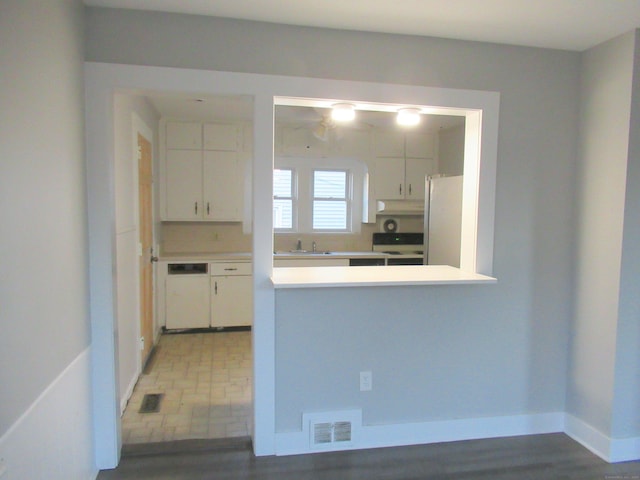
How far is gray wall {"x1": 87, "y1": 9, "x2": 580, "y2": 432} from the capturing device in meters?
2.38

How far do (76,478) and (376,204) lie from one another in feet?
13.6

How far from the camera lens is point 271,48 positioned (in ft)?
7.72

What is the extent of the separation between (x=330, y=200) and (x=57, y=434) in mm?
4237

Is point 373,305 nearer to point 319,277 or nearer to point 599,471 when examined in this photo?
point 319,277

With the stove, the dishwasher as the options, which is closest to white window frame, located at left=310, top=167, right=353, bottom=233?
the stove

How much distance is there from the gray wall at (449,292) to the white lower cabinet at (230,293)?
8.39 feet

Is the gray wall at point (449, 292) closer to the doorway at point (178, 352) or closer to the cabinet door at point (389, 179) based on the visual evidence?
the doorway at point (178, 352)

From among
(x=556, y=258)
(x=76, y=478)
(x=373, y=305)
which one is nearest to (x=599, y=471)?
(x=556, y=258)

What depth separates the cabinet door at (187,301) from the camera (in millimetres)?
4781

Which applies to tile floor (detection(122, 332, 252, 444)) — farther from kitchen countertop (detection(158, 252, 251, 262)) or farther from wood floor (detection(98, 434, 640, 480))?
kitchen countertop (detection(158, 252, 251, 262))

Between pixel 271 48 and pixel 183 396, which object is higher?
pixel 271 48

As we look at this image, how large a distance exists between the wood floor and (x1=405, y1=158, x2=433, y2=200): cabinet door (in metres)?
3.31

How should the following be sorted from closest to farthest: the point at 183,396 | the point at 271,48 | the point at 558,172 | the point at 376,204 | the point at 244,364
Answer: the point at 271,48 → the point at 558,172 → the point at 183,396 → the point at 244,364 → the point at 376,204

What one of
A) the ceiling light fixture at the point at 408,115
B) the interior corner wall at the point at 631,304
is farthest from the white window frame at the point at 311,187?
the interior corner wall at the point at 631,304
